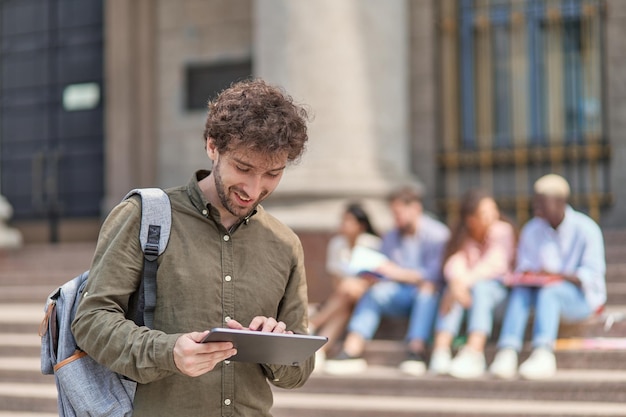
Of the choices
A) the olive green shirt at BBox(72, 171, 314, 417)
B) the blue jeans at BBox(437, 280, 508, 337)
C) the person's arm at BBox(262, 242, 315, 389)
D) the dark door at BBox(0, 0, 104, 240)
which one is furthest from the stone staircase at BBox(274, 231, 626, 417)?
the dark door at BBox(0, 0, 104, 240)

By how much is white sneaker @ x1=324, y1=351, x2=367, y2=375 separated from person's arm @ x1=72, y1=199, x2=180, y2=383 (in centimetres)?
503

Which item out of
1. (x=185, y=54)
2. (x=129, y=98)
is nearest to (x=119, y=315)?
(x=185, y=54)

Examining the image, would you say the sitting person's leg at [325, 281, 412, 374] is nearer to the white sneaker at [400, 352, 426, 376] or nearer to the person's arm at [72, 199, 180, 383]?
the white sneaker at [400, 352, 426, 376]

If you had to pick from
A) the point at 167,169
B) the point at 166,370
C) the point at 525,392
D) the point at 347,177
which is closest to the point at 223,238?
the point at 166,370

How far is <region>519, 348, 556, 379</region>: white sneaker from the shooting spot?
6945 mm

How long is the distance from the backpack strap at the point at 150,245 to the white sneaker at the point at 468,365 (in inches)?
183

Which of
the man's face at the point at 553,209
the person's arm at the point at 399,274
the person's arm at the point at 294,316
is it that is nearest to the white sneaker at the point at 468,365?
the person's arm at the point at 399,274

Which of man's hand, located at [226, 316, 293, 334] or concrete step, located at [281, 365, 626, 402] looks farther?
concrete step, located at [281, 365, 626, 402]

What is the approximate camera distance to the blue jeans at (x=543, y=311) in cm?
711

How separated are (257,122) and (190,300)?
1.74 feet

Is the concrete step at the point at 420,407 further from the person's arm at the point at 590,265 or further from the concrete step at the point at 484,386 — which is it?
the person's arm at the point at 590,265

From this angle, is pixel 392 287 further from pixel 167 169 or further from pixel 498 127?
pixel 167 169

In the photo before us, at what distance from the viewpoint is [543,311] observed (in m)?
7.16

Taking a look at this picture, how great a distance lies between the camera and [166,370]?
2.65m
